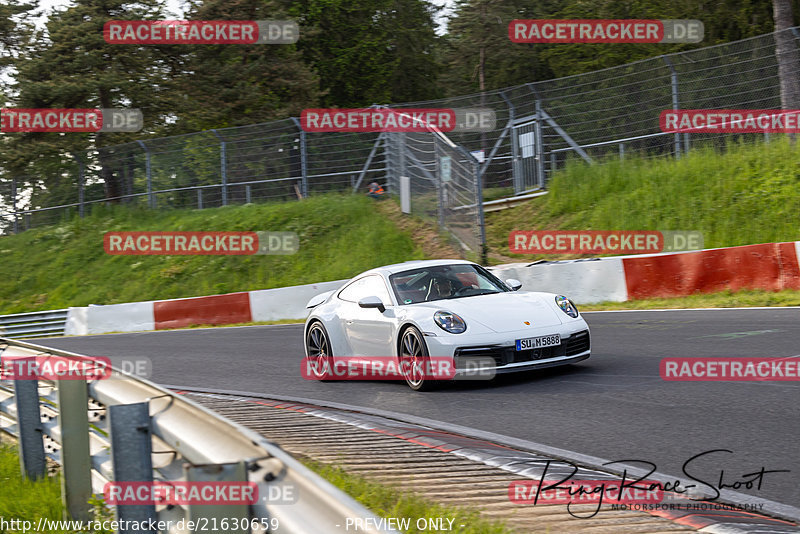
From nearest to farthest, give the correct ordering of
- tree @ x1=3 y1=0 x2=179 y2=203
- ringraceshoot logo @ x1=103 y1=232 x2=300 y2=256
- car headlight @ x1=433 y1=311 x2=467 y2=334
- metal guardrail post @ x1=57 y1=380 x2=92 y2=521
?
metal guardrail post @ x1=57 y1=380 x2=92 y2=521 → car headlight @ x1=433 y1=311 x2=467 y2=334 → ringraceshoot logo @ x1=103 y1=232 x2=300 y2=256 → tree @ x1=3 y1=0 x2=179 y2=203

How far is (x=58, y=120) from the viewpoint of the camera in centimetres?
3231

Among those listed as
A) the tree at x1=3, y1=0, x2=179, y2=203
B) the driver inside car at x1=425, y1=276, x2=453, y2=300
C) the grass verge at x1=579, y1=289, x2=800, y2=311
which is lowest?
the grass verge at x1=579, y1=289, x2=800, y2=311

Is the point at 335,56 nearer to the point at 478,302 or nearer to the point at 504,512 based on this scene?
the point at 478,302

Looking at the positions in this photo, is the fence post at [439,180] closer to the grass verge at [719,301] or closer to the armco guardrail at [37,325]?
the grass verge at [719,301]

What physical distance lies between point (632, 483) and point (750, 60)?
15764mm

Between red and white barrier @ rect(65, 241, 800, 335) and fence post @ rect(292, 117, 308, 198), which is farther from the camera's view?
fence post @ rect(292, 117, 308, 198)

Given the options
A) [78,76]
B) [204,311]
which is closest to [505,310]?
[204,311]

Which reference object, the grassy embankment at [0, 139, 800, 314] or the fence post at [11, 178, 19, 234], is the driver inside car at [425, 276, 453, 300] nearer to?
the grassy embankment at [0, 139, 800, 314]

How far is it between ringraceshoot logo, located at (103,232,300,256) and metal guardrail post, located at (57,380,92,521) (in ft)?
64.4

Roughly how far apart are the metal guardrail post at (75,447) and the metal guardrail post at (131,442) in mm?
967

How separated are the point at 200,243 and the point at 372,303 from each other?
1748cm

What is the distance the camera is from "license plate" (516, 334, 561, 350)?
26.3ft

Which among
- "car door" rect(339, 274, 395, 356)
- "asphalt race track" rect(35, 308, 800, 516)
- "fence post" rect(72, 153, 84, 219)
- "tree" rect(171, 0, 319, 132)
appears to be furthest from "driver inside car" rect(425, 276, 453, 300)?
"tree" rect(171, 0, 319, 132)

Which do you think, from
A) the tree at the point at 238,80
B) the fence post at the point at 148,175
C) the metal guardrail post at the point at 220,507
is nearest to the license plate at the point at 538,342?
the metal guardrail post at the point at 220,507
